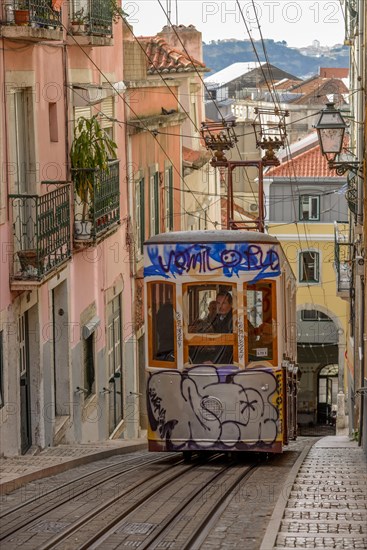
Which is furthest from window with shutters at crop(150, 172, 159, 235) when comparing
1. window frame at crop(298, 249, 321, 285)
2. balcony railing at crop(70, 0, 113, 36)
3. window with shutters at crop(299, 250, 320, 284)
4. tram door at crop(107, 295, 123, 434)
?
window with shutters at crop(299, 250, 320, 284)

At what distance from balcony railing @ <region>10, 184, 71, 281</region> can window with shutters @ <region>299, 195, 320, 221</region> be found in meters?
31.9

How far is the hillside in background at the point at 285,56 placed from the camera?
156625 millimetres

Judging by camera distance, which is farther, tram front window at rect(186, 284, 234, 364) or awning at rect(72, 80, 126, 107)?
awning at rect(72, 80, 126, 107)

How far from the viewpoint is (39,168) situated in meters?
17.3

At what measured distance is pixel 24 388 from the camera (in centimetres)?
1714

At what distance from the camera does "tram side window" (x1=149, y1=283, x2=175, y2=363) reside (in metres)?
15.4

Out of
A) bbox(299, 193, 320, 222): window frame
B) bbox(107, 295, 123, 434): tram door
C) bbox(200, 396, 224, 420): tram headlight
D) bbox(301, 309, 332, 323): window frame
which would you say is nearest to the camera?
bbox(200, 396, 224, 420): tram headlight

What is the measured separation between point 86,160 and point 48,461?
6.28 meters

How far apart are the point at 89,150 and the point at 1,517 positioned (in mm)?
9520

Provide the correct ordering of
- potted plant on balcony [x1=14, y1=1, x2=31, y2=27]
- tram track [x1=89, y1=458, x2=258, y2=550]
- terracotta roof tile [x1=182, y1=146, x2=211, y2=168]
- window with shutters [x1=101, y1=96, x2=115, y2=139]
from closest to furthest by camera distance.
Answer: tram track [x1=89, y1=458, x2=258, y2=550] → potted plant on balcony [x1=14, y1=1, x2=31, y2=27] → window with shutters [x1=101, y1=96, x2=115, y2=139] → terracotta roof tile [x1=182, y1=146, x2=211, y2=168]

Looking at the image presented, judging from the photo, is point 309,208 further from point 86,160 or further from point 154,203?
point 86,160

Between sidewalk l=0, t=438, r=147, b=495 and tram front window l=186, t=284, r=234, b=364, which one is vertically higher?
tram front window l=186, t=284, r=234, b=364

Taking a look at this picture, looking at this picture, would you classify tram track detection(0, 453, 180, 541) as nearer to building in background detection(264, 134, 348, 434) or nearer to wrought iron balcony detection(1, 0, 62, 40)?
wrought iron balcony detection(1, 0, 62, 40)

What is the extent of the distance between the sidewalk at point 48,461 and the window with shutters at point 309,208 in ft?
96.3
